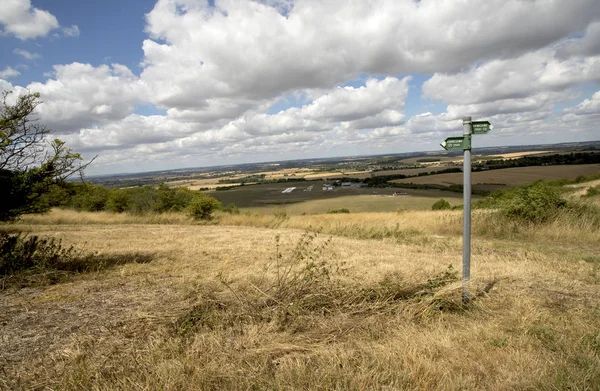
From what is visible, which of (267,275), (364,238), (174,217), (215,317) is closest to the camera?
(215,317)

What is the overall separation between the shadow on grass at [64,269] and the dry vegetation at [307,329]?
20 cm

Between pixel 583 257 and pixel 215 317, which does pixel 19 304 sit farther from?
pixel 583 257

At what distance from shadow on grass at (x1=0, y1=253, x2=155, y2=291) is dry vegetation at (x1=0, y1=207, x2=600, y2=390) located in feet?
0.66

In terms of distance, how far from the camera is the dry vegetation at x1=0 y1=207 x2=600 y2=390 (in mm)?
2955

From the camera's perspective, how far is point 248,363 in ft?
10.5

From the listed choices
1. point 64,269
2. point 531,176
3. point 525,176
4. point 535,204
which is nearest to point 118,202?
point 64,269

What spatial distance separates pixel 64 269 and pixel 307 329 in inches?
231

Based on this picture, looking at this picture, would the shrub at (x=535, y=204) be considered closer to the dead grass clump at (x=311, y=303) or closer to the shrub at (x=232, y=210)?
the dead grass clump at (x=311, y=303)

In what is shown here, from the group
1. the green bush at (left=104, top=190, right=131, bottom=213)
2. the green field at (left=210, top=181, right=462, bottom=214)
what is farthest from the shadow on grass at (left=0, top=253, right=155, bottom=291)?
the green field at (left=210, top=181, right=462, bottom=214)

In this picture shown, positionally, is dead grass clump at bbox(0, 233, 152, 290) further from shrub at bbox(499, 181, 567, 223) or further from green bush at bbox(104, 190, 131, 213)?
green bush at bbox(104, 190, 131, 213)

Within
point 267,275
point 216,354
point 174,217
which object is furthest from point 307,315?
point 174,217

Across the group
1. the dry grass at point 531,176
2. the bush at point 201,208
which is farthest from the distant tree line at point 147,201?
the dry grass at point 531,176

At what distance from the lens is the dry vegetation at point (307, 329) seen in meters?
2.96

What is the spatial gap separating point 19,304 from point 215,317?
10.6 feet
